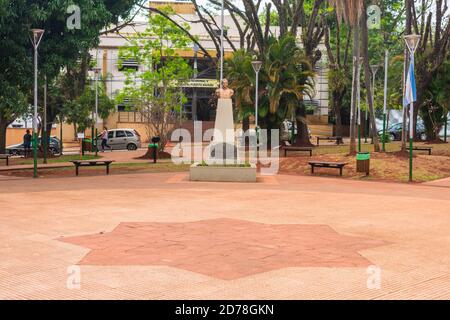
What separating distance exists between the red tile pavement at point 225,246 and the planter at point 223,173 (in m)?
7.96

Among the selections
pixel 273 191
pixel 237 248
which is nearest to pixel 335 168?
pixel 273 191

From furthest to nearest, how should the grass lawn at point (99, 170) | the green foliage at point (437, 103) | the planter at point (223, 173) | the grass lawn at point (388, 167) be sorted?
the green foliage at point (437, 103)
the grass lawn at point (99, 170)
the grass lawn at point (388, 167)
the planter at point (223, 173)

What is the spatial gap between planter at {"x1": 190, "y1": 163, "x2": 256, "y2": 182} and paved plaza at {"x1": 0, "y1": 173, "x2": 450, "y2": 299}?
2918mm

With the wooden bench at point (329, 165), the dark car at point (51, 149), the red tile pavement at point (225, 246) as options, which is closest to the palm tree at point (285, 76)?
the wooden bench at point (329, 165)

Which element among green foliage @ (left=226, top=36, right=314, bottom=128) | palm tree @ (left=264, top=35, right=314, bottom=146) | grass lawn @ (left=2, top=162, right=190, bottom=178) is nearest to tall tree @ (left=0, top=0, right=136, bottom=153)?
grass lawn @ (left=2, top=162, right=190, bottom=178)

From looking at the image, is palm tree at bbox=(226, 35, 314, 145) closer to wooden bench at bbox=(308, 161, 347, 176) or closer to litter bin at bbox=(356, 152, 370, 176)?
wooden bench at bbox=(308, 161, 347, 176)

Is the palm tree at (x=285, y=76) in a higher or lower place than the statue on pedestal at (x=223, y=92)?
higher

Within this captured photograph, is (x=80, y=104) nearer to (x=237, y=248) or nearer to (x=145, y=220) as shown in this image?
(x=145, y=220)

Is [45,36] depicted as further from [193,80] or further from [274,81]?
[193,80]

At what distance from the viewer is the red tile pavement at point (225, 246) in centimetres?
729

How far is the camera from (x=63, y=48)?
69.5 ft

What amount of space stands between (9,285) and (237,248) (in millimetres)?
3138

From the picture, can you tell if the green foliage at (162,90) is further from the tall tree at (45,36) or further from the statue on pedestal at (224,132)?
the statue on pedestal at (224,132)

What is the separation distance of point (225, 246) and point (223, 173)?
401 inches
